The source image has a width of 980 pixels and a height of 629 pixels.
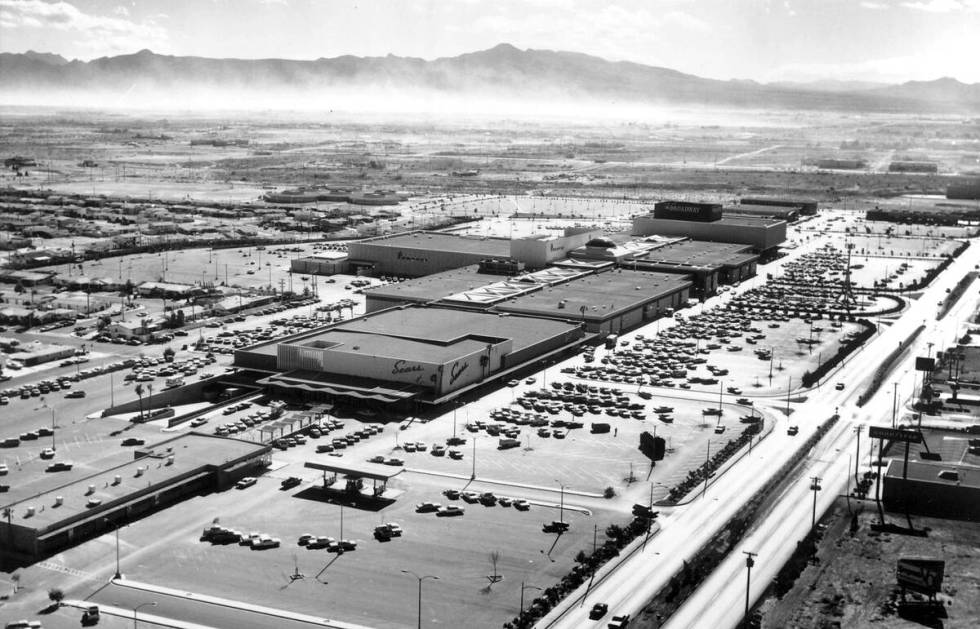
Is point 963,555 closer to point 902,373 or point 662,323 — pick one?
point 902,373

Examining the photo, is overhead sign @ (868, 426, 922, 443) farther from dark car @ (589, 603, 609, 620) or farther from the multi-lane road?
dark car @ (589, 603, 609, 620)

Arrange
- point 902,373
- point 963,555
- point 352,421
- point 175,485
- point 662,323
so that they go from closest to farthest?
point 963,555 → point 175,485 → point 352,421 → point 902,373 → point 662,323

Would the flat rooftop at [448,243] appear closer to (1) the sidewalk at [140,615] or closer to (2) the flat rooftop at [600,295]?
(2) the flat rooftop at [600,295]

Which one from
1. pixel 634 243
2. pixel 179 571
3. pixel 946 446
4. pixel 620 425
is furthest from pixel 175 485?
pixel 634 243

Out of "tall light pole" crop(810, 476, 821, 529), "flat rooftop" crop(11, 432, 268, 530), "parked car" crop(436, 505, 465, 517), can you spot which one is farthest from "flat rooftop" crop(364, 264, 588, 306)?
"parked car" crop(436, 505, 465, 517)

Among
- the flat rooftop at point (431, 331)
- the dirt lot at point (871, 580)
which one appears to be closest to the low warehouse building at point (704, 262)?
the flat rooftop at point (431, 331)

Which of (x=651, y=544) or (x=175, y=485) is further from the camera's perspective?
(x=175, y=485)

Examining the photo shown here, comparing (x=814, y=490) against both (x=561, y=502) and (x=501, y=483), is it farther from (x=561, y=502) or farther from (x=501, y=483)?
(x=501, y=483)
